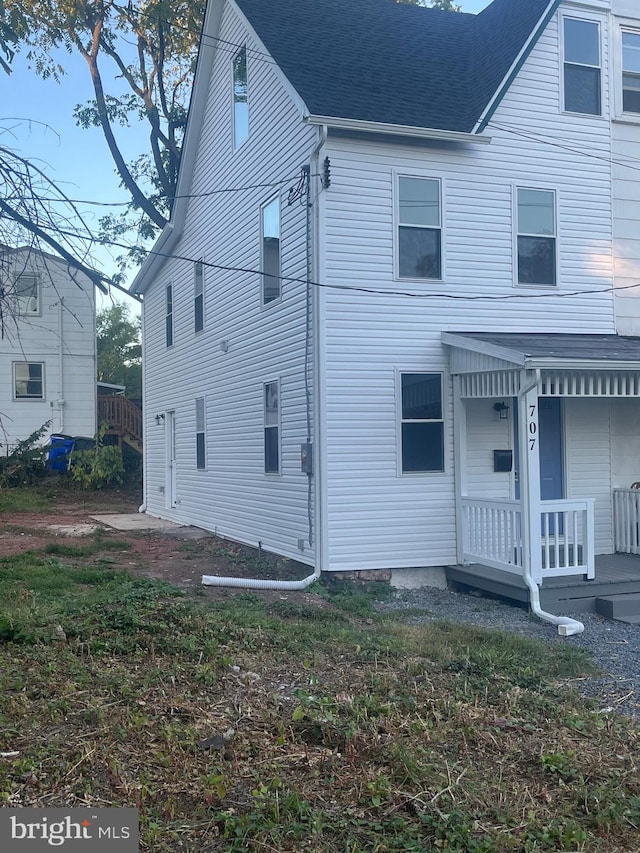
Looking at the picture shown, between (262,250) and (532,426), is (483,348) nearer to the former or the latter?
(532,426)

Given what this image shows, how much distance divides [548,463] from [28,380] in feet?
69.5

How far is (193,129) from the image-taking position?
16.8 m

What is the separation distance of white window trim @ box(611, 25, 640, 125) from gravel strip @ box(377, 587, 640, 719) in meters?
7.24

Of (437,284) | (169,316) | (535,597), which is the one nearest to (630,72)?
(437,284)

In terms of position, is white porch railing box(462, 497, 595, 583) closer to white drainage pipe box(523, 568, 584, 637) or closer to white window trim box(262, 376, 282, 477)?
white drainage pipe box(523, 568, 584, 637)

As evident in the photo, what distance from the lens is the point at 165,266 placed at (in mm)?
19641

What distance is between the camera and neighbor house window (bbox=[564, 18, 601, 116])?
40.9 feet

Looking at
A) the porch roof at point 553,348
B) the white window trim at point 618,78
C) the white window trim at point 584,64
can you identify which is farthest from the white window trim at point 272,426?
the white window trim at point 618,78

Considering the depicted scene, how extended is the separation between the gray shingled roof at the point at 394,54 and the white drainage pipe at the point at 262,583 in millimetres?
5846

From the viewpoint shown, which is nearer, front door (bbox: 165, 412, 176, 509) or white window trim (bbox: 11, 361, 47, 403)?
front door (bbox: 165, 412, 176, 509)

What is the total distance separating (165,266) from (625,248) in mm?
10666

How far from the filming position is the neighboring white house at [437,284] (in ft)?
35.9

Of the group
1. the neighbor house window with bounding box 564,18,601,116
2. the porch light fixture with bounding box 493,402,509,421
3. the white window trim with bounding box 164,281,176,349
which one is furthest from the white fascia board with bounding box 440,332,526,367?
the white window trim with bounding box 164,281,176,349

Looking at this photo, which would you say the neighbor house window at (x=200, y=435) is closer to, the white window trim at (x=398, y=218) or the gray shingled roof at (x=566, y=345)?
the white window trim at (x=398, y=218)
